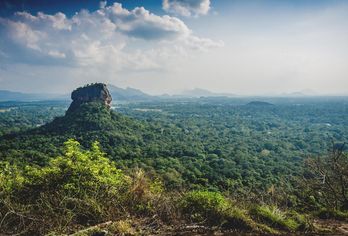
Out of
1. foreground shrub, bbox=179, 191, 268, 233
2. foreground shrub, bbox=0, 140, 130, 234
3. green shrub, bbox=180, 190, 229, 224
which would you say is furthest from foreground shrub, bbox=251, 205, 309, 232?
foreground shrub, bbox=0, 140, 130, 234

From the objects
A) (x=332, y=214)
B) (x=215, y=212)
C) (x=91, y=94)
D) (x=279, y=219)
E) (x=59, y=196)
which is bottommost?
(x=332, y=214)

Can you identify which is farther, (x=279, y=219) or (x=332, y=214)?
(x=332, y=214)

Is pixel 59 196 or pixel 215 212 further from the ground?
pixel 59 196

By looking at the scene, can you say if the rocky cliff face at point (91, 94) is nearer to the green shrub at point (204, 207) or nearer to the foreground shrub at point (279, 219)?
the green shrub at point (204, 207)

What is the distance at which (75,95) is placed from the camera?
66562mm

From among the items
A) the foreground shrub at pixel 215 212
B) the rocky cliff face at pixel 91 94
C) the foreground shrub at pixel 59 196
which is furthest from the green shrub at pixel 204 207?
the rocky cliff face at pixel 91 94

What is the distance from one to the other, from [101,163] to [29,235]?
213 cm

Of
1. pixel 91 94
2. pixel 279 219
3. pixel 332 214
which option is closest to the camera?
pixel 279 219

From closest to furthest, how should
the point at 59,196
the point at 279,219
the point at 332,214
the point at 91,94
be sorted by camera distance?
the point at 59,196 → the point at 279,219 → the point at 332,214 → the point at 91,94

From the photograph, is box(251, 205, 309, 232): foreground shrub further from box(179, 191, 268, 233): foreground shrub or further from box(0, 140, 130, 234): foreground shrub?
box(0, 140, 130, 234): foreground shrub

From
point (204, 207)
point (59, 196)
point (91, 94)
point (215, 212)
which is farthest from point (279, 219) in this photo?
point (91, 94)

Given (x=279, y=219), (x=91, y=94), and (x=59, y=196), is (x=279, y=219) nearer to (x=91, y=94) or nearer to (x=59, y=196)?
(x=59, y=196)

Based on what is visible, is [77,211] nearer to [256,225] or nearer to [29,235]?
[29,235]

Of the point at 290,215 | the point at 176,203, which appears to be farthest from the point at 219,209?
the point at 290,215
